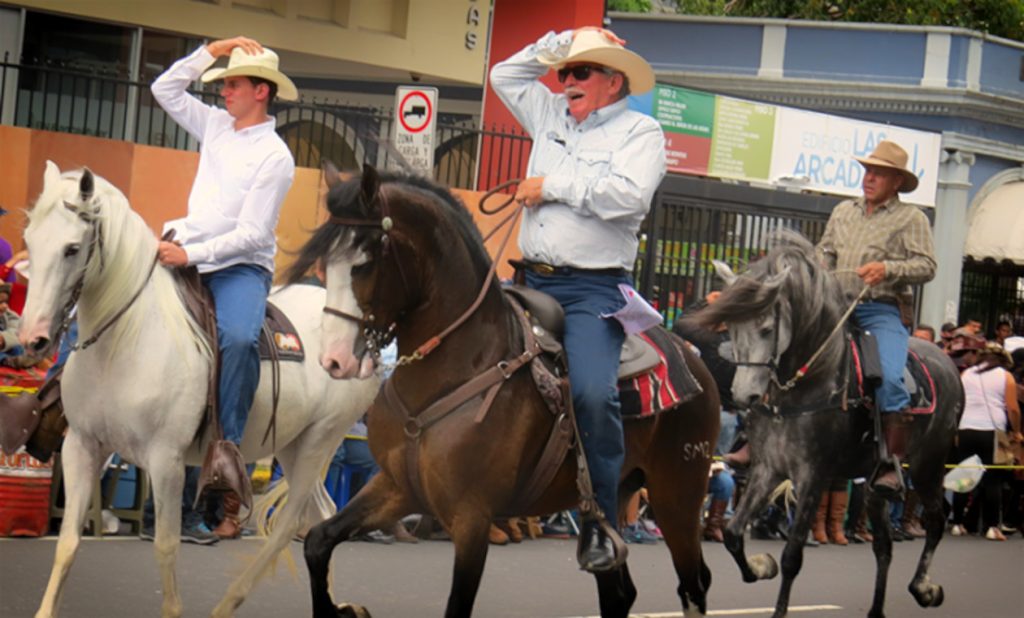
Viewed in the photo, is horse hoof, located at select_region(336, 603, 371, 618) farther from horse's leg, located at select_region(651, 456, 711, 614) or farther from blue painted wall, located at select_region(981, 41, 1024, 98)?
blue painted wall, located at select_region(981, 41, 1024, 98)

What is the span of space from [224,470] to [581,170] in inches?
88.0

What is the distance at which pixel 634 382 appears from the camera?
26.5 feet

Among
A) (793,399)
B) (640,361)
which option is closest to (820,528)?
(793,399)

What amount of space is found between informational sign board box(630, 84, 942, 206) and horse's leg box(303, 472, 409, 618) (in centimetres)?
1414

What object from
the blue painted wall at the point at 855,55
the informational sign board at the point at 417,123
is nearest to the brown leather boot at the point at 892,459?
the informational sign board at the point at 417,123

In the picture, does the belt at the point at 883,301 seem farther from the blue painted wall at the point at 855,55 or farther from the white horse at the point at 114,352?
the blue painted wall at the point at 855,55

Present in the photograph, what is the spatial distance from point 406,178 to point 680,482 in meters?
2.41

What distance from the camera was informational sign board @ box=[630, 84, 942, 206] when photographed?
2233 centimetres

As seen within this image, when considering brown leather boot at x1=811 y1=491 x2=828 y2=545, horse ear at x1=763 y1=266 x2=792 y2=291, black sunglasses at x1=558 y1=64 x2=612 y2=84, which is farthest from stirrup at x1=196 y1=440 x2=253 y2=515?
brown leather boot at x1=811 y1=491 x2=828 y2=545

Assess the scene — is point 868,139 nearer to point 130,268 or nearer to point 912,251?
point 912,251

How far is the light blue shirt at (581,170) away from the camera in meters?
7.45

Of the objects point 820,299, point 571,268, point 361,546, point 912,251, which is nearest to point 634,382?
point 571,268

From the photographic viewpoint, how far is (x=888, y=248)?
37.0 feet

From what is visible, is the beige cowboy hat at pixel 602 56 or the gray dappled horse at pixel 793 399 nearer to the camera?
the beige cowboy hat at pixel 602 56
